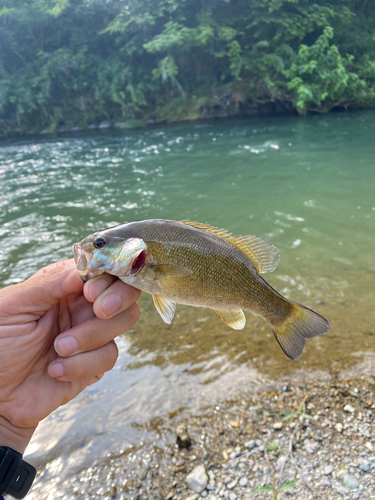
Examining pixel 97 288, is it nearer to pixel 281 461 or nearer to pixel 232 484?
pixel 232 484

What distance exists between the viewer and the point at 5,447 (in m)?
2.05

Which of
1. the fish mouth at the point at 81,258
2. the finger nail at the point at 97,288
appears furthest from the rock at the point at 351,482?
the fish mouth at the point at 81,258

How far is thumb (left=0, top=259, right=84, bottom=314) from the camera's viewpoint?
7.18 ft

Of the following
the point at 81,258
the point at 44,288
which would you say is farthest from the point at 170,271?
the point at 44,288

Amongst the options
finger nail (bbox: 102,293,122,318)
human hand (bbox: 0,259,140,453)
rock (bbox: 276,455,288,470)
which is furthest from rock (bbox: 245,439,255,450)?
finger nail (bbox: 102,293,122,318)

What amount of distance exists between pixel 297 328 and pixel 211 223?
7.12 meters

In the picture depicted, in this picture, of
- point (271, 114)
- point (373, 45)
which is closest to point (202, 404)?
point (271, 114)

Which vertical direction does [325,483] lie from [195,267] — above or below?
below

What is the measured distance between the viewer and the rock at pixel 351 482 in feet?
9.34

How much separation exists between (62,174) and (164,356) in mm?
→ 13582

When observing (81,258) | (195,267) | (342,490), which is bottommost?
(342,490)

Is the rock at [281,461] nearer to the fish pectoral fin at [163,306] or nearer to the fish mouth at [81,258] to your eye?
the fish pectoral fin at [163,306]

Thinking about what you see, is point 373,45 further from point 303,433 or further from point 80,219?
point 303,433

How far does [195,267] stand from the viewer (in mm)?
2092
